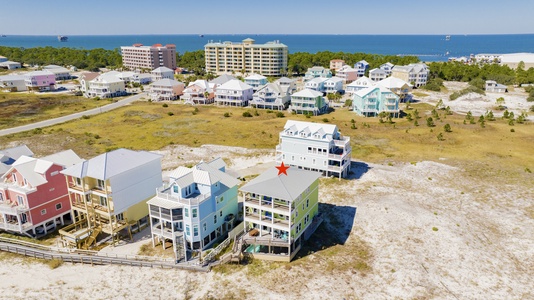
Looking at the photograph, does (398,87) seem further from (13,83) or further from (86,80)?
(13,83)

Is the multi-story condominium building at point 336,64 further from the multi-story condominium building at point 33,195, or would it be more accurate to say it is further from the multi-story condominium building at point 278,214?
the multi-story condominium building at point 33,195

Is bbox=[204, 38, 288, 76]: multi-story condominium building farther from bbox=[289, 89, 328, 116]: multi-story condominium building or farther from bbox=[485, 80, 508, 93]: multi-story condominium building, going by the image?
bbox=[485, 80, 508, 93]: multi-story condominium building

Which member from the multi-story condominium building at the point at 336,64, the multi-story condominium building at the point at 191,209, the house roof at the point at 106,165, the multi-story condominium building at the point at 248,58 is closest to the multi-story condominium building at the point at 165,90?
the multi-story condominium building at the point at 248,58

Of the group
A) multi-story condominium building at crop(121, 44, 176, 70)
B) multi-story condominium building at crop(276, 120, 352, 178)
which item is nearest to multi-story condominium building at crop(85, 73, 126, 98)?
multi-story condominium building at crop(121, 44, 176, 70)

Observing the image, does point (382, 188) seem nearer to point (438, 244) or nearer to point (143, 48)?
point (438, 244)

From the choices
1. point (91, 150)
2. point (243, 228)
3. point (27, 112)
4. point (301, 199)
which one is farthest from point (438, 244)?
point (27, 112)

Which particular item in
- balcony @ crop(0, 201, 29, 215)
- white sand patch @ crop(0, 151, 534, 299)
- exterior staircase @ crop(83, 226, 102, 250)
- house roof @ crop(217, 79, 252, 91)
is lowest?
white sand patch @ crop(0, 151, 534, 299)
